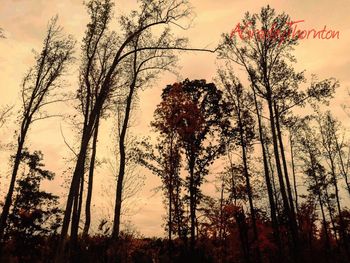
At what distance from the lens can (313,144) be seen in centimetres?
2855

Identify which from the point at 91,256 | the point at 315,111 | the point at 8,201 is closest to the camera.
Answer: the point at 8,201

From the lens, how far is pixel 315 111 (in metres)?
27.6

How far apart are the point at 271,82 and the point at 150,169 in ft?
29.5

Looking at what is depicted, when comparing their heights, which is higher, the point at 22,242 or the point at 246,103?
the point at 246,103

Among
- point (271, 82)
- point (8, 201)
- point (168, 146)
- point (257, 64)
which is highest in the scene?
point (257, 64)

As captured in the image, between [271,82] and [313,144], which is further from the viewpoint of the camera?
[313,144]

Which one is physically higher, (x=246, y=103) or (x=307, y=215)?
(x=246, y=103)

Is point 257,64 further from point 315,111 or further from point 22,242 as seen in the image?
point 22,242

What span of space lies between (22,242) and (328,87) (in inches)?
1109

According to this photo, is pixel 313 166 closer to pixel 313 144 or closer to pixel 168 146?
pixel 313 144

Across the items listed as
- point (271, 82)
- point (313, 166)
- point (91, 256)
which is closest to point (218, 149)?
point (271, 82)

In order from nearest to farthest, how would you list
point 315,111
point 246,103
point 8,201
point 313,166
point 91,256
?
point 8,201 → point 91,256 → point 246,103 → point 315,111 → point 313,166

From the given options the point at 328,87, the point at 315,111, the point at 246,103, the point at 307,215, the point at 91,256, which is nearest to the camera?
the point at 328,87

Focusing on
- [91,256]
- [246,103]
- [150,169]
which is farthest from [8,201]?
[246,103]
